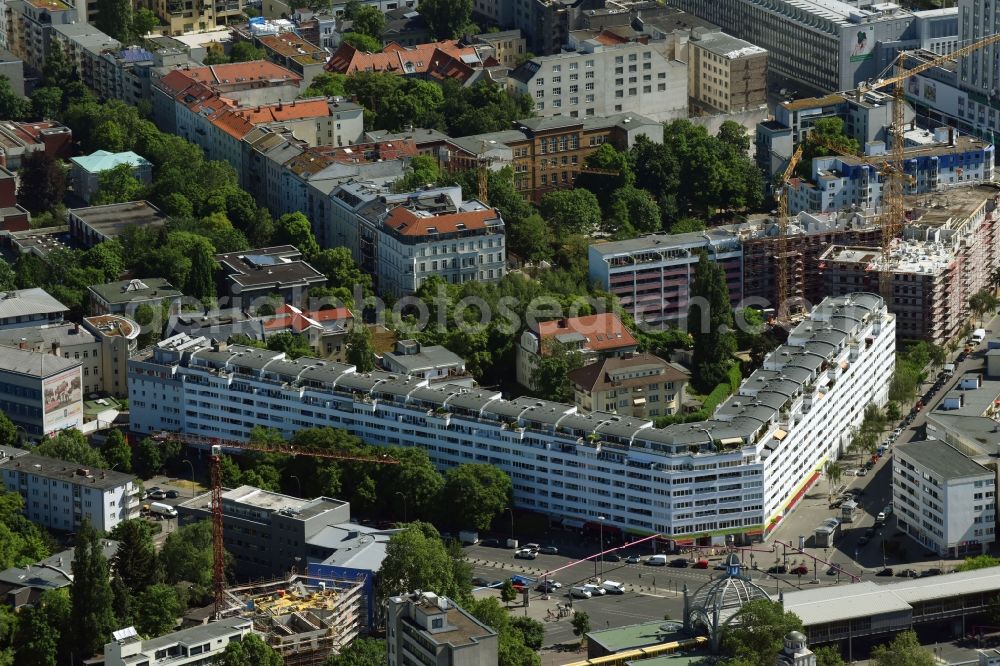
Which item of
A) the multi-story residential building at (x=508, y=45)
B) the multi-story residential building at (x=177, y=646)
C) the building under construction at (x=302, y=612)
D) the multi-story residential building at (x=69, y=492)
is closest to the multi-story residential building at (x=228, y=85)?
the multi-story residential building at (x=508, y=45)

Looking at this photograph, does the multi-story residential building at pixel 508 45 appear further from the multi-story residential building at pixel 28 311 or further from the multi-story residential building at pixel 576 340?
the multi-story residential building at pixel 28 311

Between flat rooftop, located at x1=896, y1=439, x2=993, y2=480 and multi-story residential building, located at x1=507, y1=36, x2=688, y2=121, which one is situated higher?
multi-story residential building, located at x1=507, y1=36, x2=688, y2=121

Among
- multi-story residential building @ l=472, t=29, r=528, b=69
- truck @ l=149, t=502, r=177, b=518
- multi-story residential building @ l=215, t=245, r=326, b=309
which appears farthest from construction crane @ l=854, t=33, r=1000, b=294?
truck @ l=149, t=502, r=177, b=518

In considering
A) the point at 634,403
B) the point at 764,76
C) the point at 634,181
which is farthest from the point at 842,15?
the point at 634,403

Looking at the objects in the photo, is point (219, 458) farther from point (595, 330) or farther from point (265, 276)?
point (265, 276)

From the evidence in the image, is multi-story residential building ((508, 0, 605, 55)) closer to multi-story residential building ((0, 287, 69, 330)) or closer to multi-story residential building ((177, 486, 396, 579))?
multi-story residential building ((0, 287, 69, 330))

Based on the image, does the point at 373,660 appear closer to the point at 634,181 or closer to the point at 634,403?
the point at 634,403
